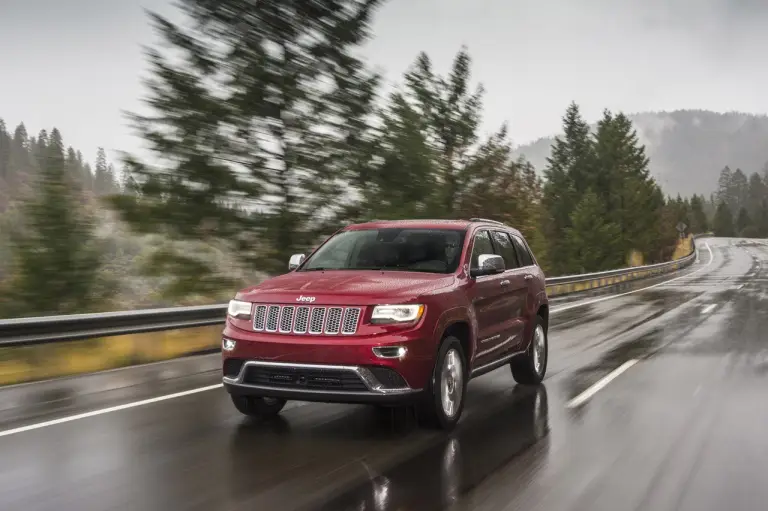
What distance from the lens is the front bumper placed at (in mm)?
6188

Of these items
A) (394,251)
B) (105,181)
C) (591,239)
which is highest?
(105,181)

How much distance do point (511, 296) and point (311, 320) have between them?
303 centimetres

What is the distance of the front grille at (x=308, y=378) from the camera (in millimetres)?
6199

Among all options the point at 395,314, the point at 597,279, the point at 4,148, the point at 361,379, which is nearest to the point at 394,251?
the point at 395,314

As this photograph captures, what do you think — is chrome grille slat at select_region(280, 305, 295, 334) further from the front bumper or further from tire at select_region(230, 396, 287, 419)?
tire at select_region(230, 396, 287, 419)

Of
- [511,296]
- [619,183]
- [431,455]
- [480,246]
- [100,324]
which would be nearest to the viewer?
[431,455]

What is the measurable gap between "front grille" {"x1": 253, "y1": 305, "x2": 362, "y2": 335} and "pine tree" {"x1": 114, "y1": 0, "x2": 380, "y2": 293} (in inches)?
504

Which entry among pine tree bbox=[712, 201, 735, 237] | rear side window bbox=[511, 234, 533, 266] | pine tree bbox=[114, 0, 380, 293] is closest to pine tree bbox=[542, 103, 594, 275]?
pine tree bbox=[114, 0, 380, 293]

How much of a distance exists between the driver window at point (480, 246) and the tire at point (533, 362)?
1.47 metres

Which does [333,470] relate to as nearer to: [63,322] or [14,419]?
[14,419]

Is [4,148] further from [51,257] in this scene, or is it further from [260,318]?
[260,318]

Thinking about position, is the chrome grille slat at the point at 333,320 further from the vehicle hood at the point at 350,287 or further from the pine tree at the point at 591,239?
the pine tree at the point at 591,239

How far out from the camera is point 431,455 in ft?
19.5

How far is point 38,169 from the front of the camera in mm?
22078
